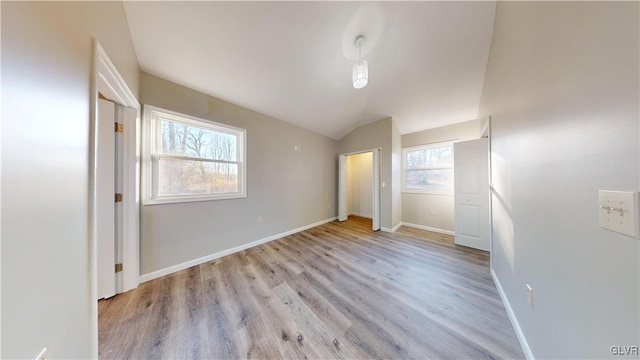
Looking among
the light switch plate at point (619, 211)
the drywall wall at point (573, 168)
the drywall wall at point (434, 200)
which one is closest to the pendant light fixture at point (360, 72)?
the drywall wall at point (573, 168)

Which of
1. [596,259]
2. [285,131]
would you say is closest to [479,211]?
[596,259]

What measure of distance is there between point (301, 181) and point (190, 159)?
1997 mm

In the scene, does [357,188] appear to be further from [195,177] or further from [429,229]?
[195,177]

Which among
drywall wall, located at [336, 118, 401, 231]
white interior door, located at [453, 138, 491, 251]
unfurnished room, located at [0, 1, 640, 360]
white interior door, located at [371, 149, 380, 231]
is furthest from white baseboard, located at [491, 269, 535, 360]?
white interior door, located at [371, 149, 380, 231]

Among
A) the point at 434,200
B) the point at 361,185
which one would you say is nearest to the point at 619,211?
the point at 434,200

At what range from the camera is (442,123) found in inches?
139

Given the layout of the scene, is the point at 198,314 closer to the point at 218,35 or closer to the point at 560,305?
the point at 560,305

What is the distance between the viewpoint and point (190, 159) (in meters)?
2.29

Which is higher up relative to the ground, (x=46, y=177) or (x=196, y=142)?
(x=196, y=142)

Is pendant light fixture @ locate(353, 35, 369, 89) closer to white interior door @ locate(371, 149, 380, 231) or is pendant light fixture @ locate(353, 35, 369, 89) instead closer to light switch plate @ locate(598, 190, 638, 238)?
light switch plate @ locate(598, 190, 638, 238)

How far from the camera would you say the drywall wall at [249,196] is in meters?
2.04

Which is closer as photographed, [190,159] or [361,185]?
[190,159]

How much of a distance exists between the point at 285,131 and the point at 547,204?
330 centimetres

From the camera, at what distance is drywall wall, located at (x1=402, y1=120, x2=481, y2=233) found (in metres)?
3.40
